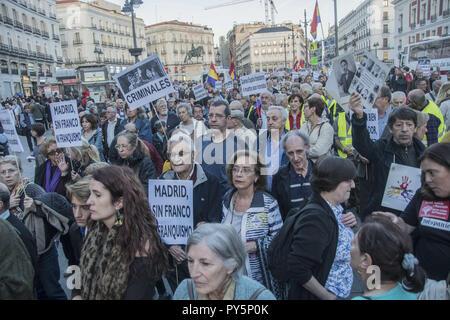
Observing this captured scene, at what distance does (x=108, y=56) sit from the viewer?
228 feet

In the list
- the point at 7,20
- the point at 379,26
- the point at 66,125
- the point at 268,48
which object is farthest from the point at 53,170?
the point at 268,48

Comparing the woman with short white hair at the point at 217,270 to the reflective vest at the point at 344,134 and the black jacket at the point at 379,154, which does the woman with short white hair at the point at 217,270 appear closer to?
the black jacket at the point at 379,154

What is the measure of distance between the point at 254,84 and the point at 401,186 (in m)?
6.40

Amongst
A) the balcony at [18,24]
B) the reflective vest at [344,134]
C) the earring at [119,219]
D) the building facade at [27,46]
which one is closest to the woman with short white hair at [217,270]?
the earring at [119,219]

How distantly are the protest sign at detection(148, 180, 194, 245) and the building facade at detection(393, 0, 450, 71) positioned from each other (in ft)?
73.6

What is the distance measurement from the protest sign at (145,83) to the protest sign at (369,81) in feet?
8.26

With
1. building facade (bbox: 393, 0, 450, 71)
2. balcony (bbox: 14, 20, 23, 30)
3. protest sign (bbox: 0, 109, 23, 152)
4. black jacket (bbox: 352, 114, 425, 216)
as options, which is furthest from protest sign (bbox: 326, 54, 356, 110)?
balcony (bbox: 14, 20, 23, 30)

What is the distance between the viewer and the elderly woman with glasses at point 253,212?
268cm

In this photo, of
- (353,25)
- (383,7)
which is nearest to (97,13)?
(383,7)

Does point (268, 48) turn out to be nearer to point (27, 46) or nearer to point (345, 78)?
point (27, 46)

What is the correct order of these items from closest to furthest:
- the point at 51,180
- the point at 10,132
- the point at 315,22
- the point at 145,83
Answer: the point at 51,180 → the point at 145,83 → the point at 10,132 → the point at 315,22

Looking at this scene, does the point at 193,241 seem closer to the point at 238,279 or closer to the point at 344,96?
the point at 238,279

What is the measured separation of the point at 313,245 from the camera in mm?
2121
